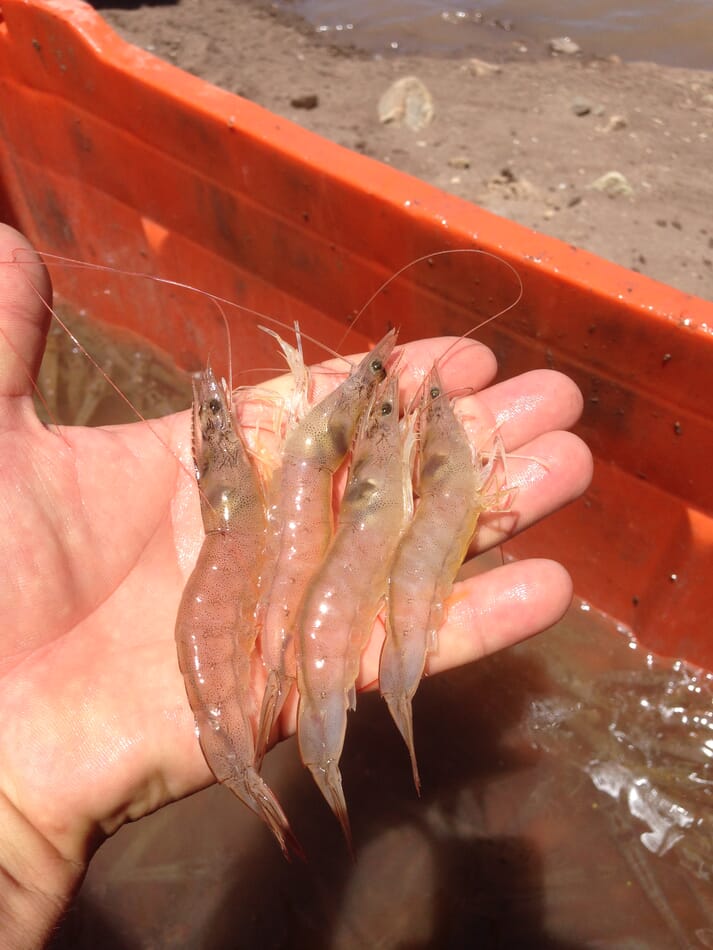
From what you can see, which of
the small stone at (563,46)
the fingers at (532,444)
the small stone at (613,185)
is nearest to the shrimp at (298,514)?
the fingers at (532,444)

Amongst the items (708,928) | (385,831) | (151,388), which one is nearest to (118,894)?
(385,831)

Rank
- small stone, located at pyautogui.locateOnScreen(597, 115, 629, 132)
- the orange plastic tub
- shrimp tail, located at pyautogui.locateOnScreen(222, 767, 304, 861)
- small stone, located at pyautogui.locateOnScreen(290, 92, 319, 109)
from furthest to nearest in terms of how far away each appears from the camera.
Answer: small stone, located at pyautogui.locateOnScreen(290, 92, 319, 109), small stone, located at pyautogui.locateOnScreen(597, 115, 629, 132), the orange plastic tub, shrimp tail, located at pyautogui.locateOnScreen(222, 767, 304, 861)

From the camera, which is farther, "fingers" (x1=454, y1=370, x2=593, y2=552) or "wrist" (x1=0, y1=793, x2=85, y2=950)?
"fingers" (x1=454, y1=370, x2=593, y2=552)

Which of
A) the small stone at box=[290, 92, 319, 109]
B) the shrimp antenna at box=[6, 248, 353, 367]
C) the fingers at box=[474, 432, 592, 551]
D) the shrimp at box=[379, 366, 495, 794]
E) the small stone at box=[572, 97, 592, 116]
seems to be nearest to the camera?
the shrimp at box=[379, 366, 495, 794]

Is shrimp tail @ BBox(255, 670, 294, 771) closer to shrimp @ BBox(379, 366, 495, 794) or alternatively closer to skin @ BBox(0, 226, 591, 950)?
skin @ BBox(0, 226, 591, 950)

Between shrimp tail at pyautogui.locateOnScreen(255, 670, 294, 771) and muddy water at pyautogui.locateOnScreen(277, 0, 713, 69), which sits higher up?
muddy water at pyautogui.locateOnScreen(277, 0, 713, 69)

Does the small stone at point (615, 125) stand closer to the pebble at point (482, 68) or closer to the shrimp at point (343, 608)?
the pebble at point (482, 68)

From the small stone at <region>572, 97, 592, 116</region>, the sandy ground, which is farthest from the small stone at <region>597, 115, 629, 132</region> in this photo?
the small stone at <region>572, 97, 592, 116</region>

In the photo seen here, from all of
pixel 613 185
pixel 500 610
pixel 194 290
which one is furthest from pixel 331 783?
pixel 613 185
